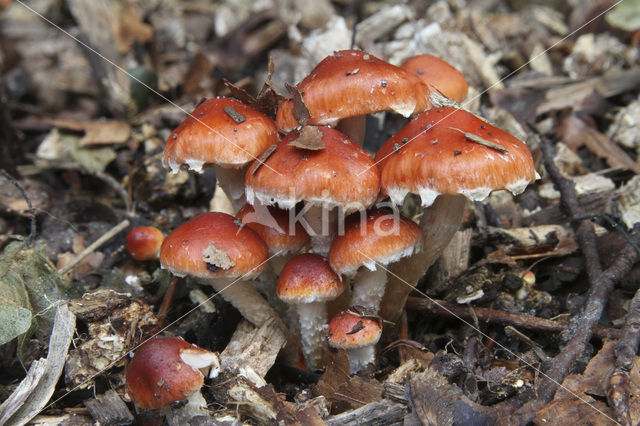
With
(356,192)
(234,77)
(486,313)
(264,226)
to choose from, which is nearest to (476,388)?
(486,313)

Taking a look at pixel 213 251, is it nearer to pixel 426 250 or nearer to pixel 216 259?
pixel 216 259

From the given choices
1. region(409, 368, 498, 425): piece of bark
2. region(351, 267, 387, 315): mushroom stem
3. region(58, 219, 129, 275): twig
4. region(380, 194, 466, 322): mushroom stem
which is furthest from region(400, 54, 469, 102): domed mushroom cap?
region(58, 219, 129, 275): twig

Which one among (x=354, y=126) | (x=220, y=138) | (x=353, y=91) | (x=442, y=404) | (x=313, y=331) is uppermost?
(x=353, y=91)

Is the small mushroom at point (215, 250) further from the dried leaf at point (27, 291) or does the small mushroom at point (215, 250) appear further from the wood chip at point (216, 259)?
the dried leaf at point (27, 291)

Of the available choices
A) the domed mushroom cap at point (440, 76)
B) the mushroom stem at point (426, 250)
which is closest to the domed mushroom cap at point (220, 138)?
the mushroom stem at point (426, 250)

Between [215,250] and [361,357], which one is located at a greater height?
[215,250]

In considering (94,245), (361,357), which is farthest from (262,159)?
(94,245)

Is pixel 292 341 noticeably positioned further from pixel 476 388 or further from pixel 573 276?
pixel 573 276
